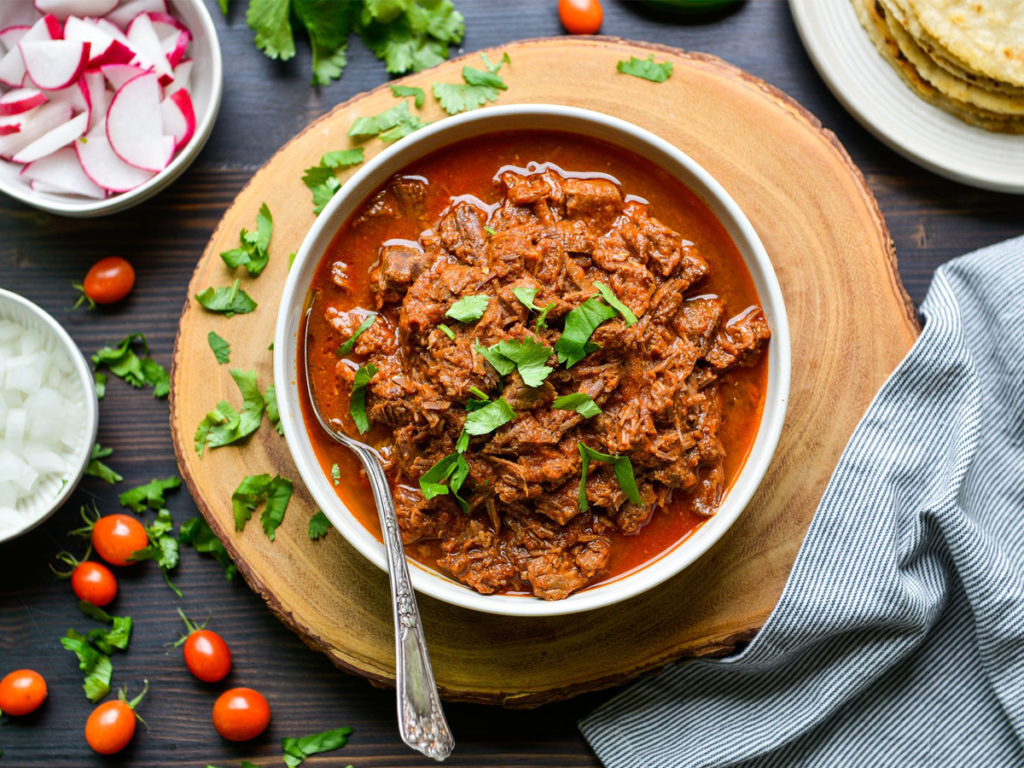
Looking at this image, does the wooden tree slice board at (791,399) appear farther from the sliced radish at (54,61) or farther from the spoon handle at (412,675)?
the sliced radish at (54,61)

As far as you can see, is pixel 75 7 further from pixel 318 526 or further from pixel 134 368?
A: pixel 318 526

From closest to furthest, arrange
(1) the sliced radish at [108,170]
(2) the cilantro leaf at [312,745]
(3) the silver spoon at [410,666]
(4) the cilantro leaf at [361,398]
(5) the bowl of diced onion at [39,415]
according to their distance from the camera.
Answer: (3) the silver spoon at [410,666] → (4) the cilantro leaf at [361,398] → (5) the bowl of diced onion at [39,415] → (1) the sliced radish at [108,170] → (2) the cilantro leaf at [312,745]

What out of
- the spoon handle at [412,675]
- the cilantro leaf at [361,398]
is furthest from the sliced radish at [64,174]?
the spoon handle at [412,675]

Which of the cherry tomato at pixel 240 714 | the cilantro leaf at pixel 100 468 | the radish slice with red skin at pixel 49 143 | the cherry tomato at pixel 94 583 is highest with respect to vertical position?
the radish slice with red skin at pixel 49 143

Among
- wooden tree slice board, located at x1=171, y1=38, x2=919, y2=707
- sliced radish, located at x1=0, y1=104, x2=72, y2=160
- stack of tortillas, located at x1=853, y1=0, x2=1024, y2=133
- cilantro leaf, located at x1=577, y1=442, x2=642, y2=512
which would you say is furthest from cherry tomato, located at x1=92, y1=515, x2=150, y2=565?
stack of tortillas, located at x1=853, y1=0, x2=1024, y2=133

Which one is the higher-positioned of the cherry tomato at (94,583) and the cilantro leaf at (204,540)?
the cilantro leaf at (204,540)

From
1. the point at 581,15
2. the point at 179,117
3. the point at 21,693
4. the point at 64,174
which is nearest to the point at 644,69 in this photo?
the point at 581,15

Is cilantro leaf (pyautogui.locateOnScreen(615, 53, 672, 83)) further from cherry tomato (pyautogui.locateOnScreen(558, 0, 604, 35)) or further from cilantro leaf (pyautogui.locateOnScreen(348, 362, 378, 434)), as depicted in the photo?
cilantro leaf (pyautogui.locateOnScreen(348, 362, 378, 434))
